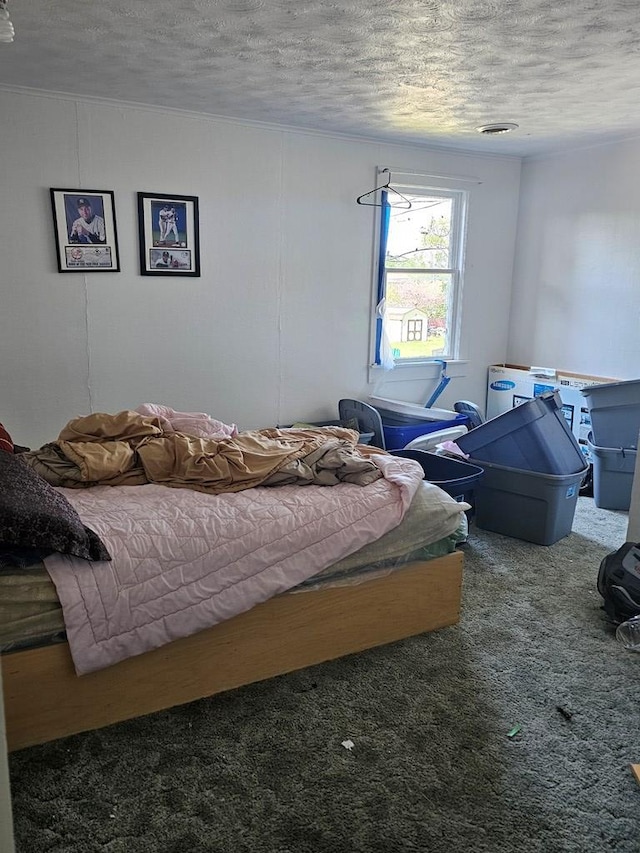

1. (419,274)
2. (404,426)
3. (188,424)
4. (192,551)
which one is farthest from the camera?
(419,274)

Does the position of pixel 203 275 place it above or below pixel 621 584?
above

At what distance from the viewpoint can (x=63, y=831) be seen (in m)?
1.78

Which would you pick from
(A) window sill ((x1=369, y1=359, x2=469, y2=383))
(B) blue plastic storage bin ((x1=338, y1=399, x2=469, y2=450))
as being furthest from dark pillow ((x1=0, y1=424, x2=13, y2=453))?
(A) window sill ((x1=369, y1=359, x2=469, y2=383))

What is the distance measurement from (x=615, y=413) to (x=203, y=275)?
2.68 m

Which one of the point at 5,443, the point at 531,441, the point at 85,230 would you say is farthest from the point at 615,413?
the point at 5,443

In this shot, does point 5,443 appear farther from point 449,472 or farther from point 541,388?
point 541,388

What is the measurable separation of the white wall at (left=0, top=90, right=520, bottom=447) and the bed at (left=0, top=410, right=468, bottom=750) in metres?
1.46

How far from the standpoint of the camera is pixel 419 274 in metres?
5.09

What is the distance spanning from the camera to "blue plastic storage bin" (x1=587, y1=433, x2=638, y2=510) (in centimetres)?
418

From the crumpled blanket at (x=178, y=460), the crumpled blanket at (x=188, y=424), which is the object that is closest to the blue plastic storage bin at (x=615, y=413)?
the crumpled blanket at (x=178, y=460)

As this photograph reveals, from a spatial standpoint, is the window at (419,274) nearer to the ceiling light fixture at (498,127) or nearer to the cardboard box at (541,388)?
the cardboard box at (541,388)

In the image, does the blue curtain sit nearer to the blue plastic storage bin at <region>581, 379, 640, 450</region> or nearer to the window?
the window

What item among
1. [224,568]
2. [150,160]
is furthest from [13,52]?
[224,568]

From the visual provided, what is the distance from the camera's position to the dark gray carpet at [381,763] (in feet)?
5.83
